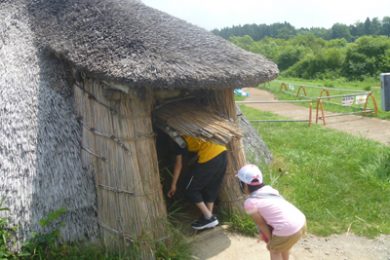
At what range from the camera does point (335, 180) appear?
6.68 m

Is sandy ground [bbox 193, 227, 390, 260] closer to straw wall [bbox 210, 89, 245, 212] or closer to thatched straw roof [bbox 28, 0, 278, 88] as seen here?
straw wall [bbox 210, 89, 245, 212]

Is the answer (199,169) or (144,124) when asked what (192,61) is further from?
(199,169)

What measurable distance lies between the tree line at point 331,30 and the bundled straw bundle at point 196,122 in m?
51.2

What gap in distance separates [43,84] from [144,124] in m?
1.35

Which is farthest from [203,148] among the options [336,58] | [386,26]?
[386,26]

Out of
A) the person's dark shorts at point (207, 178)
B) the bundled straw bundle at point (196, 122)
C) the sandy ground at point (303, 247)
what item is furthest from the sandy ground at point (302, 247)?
the bundled straw bundle at point (196, 122)

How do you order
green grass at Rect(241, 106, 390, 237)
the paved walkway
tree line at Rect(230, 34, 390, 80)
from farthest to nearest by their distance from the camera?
tree line at Rect(230, 34, 390, 80) → the paved walkway → green grass at Rect(241, 106, 390, 237)

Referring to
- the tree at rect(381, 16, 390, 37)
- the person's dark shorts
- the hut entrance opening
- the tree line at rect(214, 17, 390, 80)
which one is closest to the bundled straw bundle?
the hut entrance opening

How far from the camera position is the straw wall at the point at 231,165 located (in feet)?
16.7

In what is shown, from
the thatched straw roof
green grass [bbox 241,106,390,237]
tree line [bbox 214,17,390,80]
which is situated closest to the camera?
the thatched straw roof

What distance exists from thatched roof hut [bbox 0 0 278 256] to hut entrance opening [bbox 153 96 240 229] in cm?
26

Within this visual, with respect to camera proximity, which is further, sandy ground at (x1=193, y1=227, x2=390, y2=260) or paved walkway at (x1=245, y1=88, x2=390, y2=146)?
paved walkway at (x1=245, y1=88, x2=390, y2=146)

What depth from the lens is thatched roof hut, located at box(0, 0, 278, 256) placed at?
3998mm

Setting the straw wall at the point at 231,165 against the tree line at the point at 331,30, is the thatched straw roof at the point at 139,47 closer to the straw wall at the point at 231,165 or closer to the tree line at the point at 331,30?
the straw wall at the point at 231,165
